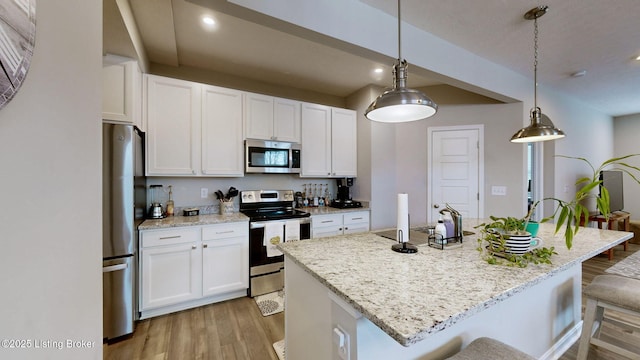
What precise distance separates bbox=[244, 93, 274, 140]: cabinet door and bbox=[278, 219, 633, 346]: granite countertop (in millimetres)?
1848

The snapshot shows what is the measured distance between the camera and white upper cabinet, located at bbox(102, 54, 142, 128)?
196 centimetres

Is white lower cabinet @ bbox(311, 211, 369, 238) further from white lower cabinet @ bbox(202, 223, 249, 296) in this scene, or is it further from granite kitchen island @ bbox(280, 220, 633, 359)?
granite kitchen island @ bbox(280, 220, 633, 359)

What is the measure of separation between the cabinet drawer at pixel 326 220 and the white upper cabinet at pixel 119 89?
2100 millimetres

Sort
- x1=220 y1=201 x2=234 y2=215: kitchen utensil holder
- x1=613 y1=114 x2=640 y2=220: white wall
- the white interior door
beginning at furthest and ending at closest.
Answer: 1. x1=613 y1=114 x2=640 y2=220: white wall
2. the white interior door
3. x1=220 y1=201 x2=234 y2=215: kitchen utensil holder

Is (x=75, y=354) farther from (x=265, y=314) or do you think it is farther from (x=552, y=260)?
(x=552, y=260)

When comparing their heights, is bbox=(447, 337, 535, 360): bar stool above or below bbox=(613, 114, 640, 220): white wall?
below

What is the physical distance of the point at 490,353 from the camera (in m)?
0.98

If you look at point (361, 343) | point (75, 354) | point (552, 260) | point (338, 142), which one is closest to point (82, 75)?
point (75, 354)

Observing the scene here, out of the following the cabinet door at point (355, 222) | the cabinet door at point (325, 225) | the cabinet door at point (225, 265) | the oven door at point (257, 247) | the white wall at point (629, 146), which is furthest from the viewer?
the white wall at point (629, 146)

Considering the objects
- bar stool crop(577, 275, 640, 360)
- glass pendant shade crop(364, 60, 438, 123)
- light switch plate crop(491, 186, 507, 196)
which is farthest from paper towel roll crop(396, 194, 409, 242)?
light switch plate crop(491, 186, 507, 196)

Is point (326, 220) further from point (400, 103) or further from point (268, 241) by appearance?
point (400, 103)

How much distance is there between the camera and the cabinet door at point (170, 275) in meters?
2.16

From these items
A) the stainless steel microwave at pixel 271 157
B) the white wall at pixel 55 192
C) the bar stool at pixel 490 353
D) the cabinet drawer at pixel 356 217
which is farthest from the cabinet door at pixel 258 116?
the bar stool at pixel 490 353

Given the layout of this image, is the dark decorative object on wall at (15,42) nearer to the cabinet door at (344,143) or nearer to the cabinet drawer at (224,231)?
the cabinet drawer at (224,231)
